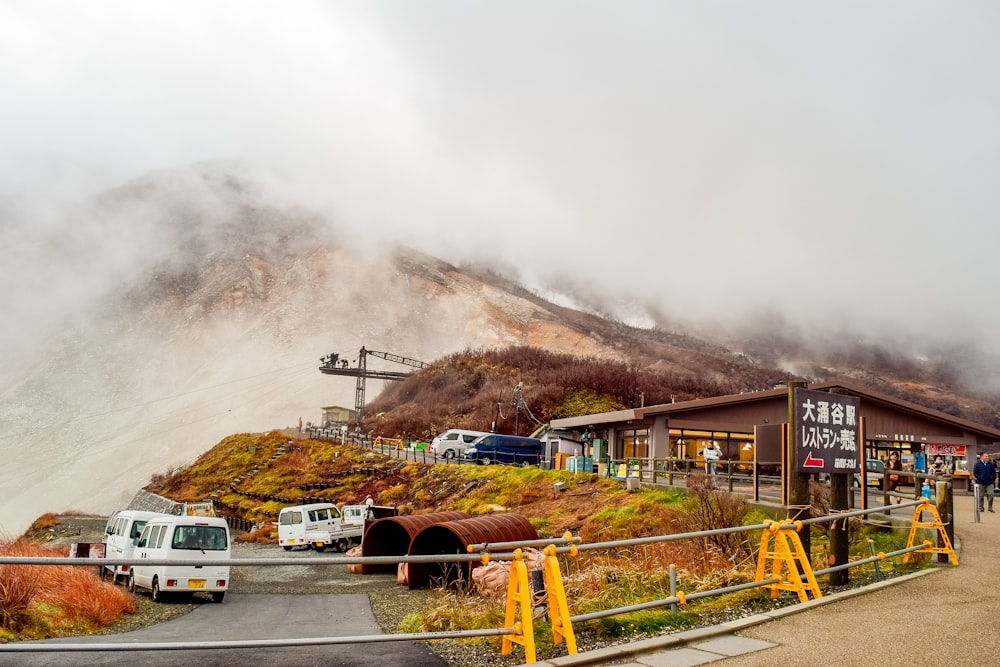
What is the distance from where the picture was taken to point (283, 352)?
12238cm

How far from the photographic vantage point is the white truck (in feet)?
94.8

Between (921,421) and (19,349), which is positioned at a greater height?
(19,349)

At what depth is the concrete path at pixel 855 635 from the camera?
21.3 feet

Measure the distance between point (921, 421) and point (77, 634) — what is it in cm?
3594

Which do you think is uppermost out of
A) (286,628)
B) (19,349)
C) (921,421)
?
(19,349)

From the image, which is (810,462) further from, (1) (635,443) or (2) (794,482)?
(1) (635,443)

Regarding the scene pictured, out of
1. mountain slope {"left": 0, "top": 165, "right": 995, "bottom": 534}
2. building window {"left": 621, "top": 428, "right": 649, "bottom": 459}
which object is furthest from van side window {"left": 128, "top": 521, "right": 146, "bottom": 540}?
mountain slope {"left": 0, "top": 165, "right": 995, "bottom": 534}

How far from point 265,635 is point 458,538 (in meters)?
5.90

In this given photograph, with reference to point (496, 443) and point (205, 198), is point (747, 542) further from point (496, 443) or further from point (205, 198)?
point (205, 198)

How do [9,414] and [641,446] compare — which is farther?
A: [9,414]

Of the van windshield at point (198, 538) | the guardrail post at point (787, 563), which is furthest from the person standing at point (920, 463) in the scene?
the van windshield at point (198, 538)

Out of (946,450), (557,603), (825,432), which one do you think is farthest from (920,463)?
(557,603)

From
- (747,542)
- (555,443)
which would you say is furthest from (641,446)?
(747,542)

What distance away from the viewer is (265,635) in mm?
12797
